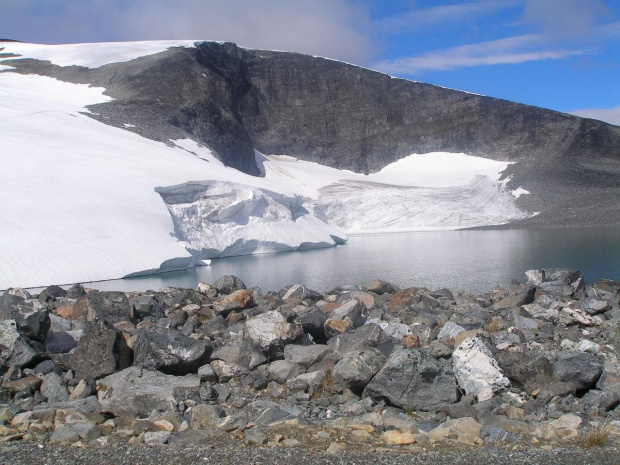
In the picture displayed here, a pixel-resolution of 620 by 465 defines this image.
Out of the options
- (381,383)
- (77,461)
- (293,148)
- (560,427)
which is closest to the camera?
(77,461)

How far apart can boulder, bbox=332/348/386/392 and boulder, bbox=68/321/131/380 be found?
229cm

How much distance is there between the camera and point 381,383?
555cm

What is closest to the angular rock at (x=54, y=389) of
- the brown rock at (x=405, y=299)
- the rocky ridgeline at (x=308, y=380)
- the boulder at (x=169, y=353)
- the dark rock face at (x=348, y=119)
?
the rocky ridgeline at (x=308, y=380)

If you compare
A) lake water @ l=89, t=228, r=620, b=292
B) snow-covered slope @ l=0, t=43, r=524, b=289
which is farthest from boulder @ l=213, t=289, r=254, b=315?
snow-covered slope @ l=0, t=43, r=524, b=289

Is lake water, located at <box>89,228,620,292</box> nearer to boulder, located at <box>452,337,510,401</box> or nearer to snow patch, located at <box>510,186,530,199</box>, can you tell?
boulder, located at <box>452,337,510,401</box>

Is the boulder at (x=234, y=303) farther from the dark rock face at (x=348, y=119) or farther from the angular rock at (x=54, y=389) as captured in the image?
the dark rock face at (x=348, y=119)

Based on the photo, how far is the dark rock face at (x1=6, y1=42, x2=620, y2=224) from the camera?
36938mm

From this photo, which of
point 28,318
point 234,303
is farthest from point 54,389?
point 234,303

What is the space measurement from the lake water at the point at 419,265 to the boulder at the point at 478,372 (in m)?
7.05

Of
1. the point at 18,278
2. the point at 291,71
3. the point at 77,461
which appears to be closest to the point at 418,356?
the point at 77,461

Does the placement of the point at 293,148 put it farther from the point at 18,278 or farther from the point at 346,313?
the point at 346,313

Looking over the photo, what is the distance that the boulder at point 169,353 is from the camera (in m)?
6.27

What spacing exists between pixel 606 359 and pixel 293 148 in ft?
143

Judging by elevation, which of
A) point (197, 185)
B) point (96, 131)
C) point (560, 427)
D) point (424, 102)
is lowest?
point (560, 427)
